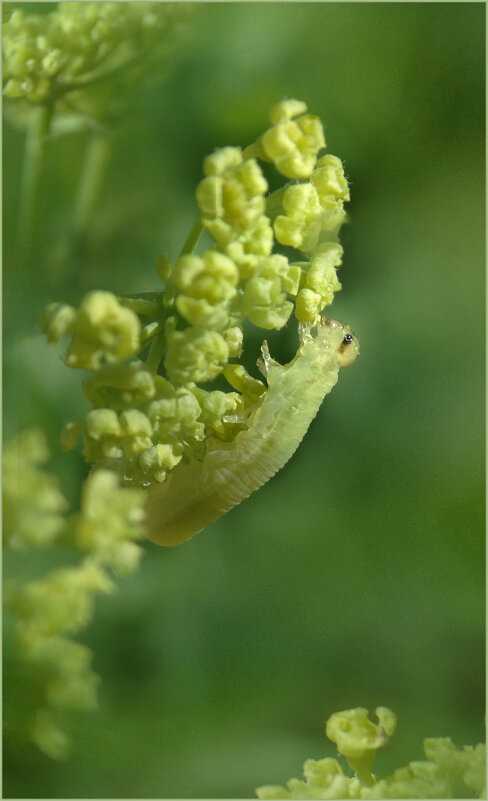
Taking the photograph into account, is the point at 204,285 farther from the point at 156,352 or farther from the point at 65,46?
the point at 65,46

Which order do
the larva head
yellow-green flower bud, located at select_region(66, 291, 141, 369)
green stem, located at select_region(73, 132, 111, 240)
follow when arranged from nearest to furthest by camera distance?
1. yellow-green flower bud, located at select_region(66, 291, 141, 369)
2. green stem, located at select_region(73, 132, 111, 240)
3. the larva head

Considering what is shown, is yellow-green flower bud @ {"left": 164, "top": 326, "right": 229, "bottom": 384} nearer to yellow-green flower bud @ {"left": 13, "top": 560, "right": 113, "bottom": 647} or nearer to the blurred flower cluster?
the blurred flower cluster

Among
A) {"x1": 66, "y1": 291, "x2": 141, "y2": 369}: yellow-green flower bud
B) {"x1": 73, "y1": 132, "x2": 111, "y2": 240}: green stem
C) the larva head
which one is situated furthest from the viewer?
the larva head

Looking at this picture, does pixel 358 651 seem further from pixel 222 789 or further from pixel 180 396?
pixel 180 396

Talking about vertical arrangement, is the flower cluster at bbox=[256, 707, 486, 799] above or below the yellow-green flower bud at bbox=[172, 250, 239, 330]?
below

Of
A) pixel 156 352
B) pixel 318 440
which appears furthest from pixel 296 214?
pixel 318 440

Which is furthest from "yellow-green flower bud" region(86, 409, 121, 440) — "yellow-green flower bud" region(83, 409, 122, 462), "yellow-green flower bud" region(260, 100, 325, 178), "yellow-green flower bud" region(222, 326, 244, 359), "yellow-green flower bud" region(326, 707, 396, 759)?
"yellow-green flower bud" region(326, 707, 396, 759)

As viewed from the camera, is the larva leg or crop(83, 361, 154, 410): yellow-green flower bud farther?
the larva leg
